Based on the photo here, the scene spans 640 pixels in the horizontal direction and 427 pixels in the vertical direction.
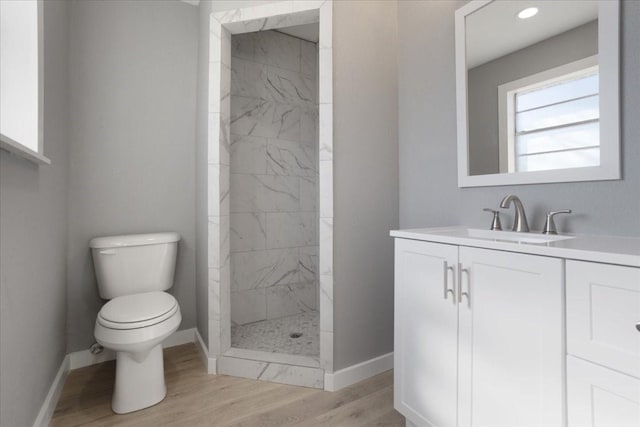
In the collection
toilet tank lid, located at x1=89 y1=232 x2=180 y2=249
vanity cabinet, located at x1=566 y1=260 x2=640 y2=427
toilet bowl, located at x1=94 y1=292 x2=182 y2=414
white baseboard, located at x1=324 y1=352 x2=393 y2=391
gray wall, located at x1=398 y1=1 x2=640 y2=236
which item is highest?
gray wall, located at x1=398 y1=1 x2=640 y2=236

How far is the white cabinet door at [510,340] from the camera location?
0.90 meters

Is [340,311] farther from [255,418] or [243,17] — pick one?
[243,17]

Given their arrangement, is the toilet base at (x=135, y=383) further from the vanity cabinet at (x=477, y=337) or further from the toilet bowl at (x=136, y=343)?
the vanity cabinet at (x=477, y=337)

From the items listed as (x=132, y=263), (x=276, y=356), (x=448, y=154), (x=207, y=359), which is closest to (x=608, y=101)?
(x=448, y=154)

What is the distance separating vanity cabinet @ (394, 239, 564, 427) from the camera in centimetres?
91

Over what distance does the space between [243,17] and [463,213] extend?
5.60ft

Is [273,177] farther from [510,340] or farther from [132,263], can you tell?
[510,340]

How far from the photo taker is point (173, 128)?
2.33 metres

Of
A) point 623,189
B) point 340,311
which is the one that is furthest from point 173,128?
point 623,189

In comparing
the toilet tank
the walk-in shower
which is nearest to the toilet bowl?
the toilet tank

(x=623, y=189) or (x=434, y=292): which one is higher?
(x=623, y=189)

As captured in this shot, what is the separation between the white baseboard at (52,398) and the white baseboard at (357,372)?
1.34 meters

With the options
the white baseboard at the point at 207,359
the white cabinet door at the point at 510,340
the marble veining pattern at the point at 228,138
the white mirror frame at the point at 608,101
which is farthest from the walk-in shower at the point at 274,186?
the white mirror frame at the point at 608,101

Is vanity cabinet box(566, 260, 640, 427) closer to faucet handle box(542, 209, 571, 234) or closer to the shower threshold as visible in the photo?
faucet handle box(542, 209, 571, 234)
